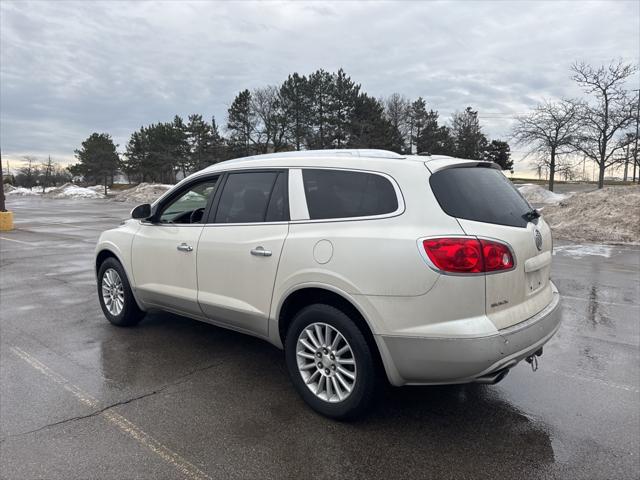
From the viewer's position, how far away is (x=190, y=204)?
484 cm

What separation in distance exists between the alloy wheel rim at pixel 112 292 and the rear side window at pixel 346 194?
2820mm

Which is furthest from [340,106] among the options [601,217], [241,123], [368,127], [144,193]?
[601,217]

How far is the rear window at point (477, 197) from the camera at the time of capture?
3.05 meters

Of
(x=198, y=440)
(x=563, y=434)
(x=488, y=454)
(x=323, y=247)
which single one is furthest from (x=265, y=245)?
(x=563, y=434)

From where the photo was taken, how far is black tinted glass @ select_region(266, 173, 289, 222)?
3674 mm

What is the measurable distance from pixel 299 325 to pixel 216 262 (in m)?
1.00

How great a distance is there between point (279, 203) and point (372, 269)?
1.08 m

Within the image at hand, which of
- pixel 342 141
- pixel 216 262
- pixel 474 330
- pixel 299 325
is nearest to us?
pixel 474 330

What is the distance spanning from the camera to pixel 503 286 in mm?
2959

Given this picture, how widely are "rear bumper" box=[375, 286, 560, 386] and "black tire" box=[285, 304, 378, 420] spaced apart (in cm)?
→ 13

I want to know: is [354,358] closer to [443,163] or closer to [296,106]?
[443,163]

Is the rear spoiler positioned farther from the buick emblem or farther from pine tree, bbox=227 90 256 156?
pine tree, bbox=227 90 256 156

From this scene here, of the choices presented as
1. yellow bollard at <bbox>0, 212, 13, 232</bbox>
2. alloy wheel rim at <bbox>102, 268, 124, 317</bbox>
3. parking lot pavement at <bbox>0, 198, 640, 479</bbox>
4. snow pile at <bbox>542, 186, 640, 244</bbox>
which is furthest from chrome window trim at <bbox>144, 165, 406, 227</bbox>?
yellow bollard at <bbox>0, 212, 13, 232</bbox>

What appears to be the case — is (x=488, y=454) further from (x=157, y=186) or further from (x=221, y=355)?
(x=157, y=186)
